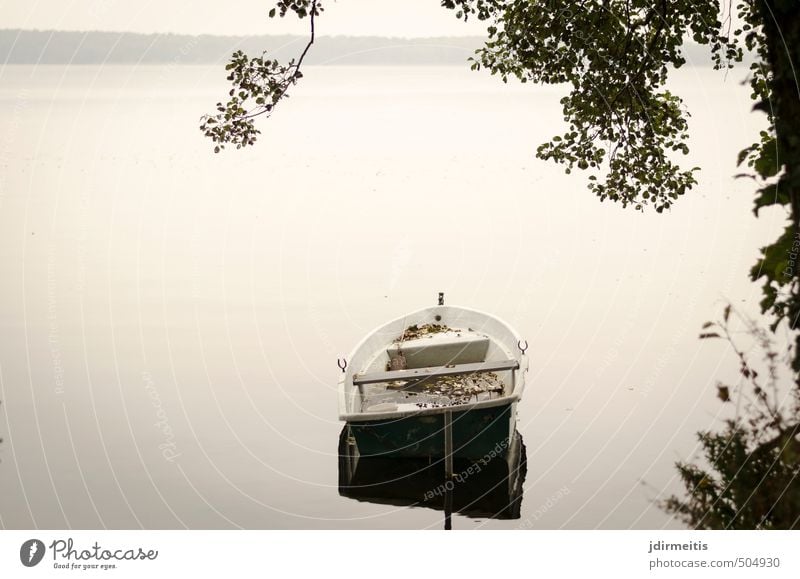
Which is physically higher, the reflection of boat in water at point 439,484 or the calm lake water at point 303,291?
the calm lake water at point 303,291

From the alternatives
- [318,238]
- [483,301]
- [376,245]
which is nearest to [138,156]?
[318,238]

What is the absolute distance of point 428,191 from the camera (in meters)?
16.2

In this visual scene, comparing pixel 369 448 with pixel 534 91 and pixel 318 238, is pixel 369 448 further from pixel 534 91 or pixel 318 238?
pixel 534 91

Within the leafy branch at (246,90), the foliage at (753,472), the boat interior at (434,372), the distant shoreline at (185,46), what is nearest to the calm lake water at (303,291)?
the boat interior at (434,372)

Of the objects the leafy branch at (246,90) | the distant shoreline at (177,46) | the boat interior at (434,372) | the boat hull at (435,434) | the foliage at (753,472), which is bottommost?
the foliage at (753,472)

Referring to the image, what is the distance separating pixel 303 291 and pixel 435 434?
5058mm

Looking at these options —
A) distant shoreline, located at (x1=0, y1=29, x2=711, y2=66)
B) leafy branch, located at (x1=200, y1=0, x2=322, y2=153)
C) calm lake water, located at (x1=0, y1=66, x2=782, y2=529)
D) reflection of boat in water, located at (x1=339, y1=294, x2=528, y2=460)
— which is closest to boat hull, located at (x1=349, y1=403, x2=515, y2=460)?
reflection of boat in water, located at (x1=339, y1=294, x2=528, y2=460)

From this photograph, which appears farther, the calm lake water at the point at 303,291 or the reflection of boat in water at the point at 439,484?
the calm lake water at the point at 303,291

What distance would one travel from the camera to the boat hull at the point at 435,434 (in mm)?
7277

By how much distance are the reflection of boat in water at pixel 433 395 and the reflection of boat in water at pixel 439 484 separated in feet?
0.35

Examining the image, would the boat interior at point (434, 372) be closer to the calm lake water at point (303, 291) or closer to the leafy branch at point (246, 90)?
the calm lake water at point (303, 291)

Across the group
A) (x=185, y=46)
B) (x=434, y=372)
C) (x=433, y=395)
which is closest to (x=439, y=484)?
(x=433, y=395)

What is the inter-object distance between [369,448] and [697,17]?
3.29 meters

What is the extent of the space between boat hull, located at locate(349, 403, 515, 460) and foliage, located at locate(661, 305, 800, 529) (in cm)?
202
